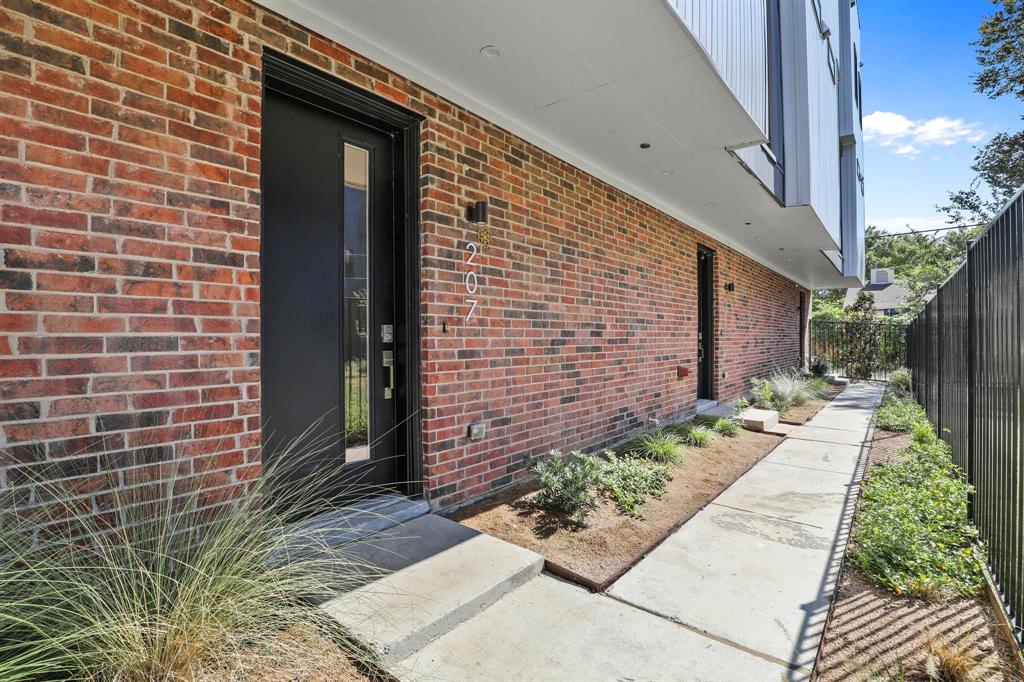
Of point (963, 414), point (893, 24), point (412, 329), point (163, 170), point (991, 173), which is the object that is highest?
point (893, 24)

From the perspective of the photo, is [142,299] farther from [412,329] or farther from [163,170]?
[412,329]

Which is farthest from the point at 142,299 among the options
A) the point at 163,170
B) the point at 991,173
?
the point at 991,173

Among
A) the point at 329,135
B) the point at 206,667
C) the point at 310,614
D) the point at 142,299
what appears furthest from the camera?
the point at 329,135

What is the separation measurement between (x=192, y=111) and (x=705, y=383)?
25.7 feet

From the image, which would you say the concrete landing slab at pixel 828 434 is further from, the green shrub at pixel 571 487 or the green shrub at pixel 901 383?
the green shrub at pixel 901 383

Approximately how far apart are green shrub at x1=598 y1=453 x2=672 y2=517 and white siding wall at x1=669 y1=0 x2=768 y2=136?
2955mm

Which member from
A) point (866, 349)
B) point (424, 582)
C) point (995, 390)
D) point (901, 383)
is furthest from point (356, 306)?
point (866, 349)

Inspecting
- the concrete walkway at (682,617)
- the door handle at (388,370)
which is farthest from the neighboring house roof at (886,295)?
the door handle at (388,370)

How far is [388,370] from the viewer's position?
337cm

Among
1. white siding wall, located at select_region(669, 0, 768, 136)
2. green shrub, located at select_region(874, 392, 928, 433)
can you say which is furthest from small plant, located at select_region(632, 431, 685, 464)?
green shrub, located at select_region(874, 392, 928, 433)

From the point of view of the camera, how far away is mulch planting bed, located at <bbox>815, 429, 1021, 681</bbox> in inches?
75.7

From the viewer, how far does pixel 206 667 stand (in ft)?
5.06

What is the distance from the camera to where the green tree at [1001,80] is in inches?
357

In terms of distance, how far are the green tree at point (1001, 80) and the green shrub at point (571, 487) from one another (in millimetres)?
6009
